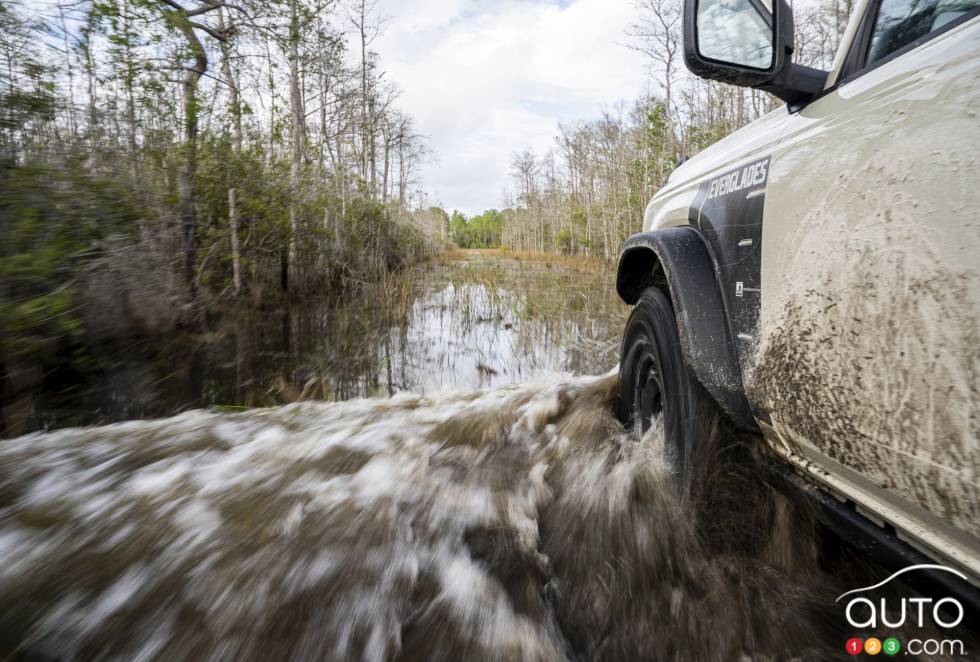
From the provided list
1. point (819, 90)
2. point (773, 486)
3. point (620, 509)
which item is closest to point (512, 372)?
point (620, 509)

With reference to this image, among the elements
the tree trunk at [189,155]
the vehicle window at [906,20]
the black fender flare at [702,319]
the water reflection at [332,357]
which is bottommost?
the water reflection at [332,357]

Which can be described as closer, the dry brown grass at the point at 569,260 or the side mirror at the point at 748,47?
the side mirror at the point at 748,47

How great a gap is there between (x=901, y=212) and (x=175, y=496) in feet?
9.62

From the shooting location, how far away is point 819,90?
1427mm

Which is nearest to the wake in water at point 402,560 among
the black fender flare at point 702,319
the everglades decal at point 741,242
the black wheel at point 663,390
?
the black wheel at point 663,390

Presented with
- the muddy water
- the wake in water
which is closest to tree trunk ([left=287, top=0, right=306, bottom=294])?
the muddy water

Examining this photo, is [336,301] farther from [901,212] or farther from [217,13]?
[901,212]

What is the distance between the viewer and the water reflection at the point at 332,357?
4391mm

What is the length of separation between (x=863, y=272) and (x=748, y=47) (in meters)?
0.84

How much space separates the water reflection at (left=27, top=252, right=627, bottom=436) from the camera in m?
4.39

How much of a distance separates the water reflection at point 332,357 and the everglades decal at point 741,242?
3.45 metres

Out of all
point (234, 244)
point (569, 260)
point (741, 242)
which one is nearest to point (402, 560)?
point (741, 242)

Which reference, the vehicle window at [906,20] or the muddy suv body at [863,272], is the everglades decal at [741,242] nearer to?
the muddy suv body at [863,272]

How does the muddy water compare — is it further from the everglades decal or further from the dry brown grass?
the dry brown grass
